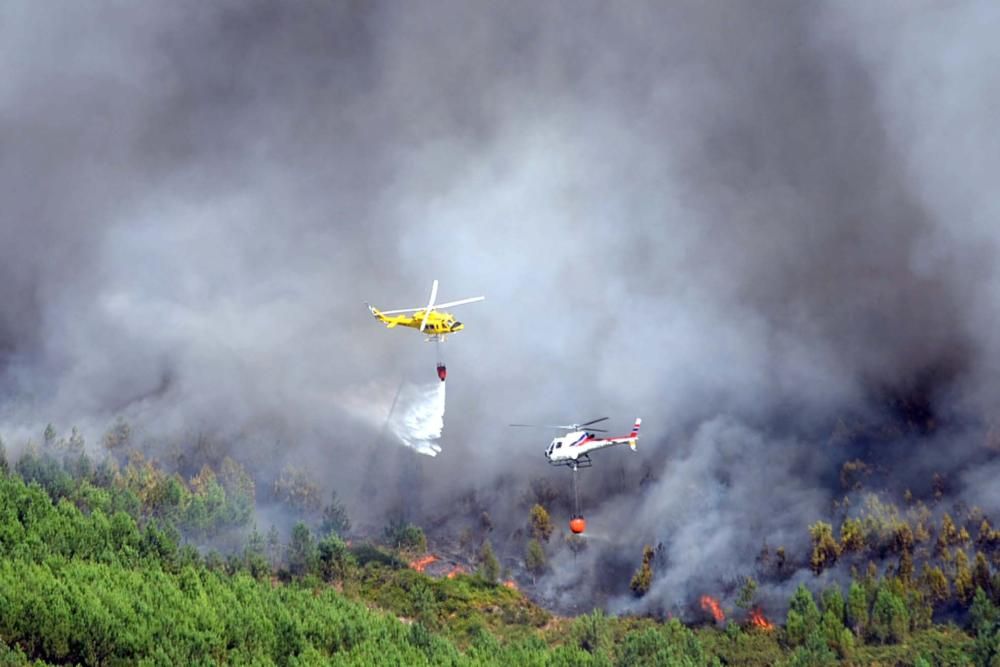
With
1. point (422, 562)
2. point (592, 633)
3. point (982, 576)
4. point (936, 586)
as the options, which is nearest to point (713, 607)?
point (592, 633)

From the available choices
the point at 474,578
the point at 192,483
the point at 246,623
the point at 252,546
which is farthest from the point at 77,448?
the point at 246,623

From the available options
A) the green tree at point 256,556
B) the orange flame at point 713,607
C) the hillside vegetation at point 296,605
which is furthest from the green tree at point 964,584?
the green tree at point 256,556

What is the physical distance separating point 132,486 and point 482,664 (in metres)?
55.0

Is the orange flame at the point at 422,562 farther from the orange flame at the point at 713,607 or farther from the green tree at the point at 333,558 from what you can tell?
the orange flame at the point at 713,607

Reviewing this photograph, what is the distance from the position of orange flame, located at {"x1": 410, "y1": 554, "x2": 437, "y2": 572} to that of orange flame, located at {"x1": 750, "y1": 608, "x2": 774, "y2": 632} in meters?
35.9

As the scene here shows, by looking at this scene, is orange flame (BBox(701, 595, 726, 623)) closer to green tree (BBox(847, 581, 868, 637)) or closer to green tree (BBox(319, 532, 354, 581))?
green tree (BBox(847, 581, 868, 637))

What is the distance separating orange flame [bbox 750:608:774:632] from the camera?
451 feet

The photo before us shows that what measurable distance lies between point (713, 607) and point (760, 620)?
6073 mm

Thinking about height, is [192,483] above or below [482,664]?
above

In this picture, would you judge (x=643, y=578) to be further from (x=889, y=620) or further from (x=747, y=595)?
(x=889, y=620)

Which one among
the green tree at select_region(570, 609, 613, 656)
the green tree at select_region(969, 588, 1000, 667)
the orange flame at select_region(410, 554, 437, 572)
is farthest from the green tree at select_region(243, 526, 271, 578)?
the green tree at select_region(969, 588, 1000, 667)

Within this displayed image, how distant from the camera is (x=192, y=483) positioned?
164 metres

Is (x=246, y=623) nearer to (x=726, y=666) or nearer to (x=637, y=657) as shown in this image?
(x=637, y=657)

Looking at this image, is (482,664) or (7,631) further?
(482,664)
